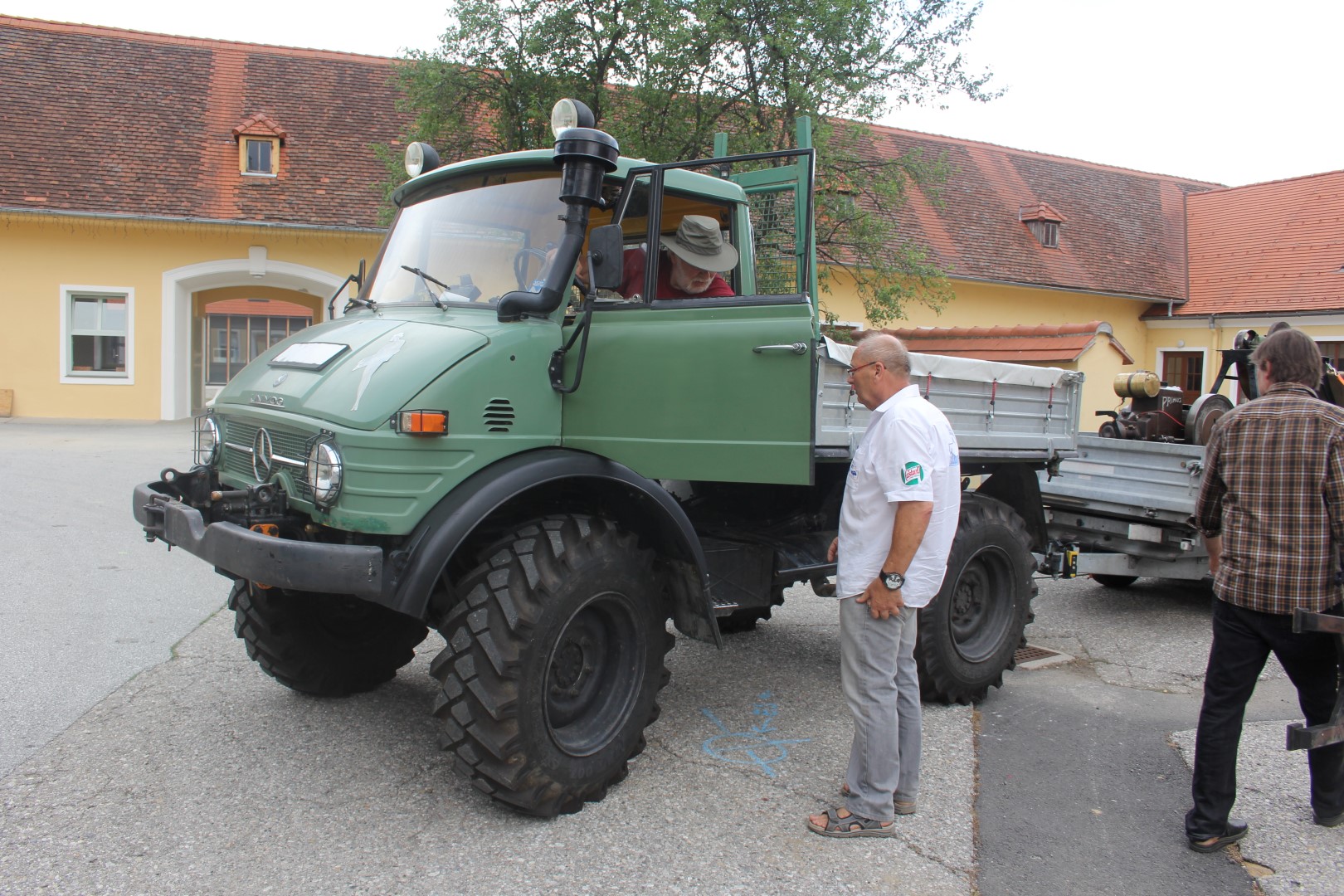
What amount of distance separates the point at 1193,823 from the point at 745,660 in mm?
2707

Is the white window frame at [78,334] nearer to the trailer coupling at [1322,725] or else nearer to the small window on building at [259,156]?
the small window on building at [259,156]

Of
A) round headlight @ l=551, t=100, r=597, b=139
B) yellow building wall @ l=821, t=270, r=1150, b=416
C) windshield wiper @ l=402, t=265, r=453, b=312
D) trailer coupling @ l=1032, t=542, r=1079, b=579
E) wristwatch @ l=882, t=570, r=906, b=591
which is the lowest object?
trailer coupling @ l=1032, t=542, r=1079, b=579

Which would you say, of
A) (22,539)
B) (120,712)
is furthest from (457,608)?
(22,539)

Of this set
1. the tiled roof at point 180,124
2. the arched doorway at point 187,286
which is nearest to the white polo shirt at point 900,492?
the tiled roof at point 180,124

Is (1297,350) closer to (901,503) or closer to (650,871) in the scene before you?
(901,503)

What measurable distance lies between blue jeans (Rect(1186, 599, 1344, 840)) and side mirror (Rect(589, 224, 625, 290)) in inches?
100

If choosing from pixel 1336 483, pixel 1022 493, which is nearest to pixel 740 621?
pixel 1022 493

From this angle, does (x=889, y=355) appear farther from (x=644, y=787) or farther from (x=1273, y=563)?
(x=644, y=787)

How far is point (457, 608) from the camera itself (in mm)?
3668

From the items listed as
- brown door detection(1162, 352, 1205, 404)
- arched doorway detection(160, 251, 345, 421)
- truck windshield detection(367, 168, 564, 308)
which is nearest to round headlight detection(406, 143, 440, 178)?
truck windshield detection(367, 168, 564, 308)

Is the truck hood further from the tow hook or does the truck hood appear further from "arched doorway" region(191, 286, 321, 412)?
"arched doorway" region(191, 286, 321, 412)

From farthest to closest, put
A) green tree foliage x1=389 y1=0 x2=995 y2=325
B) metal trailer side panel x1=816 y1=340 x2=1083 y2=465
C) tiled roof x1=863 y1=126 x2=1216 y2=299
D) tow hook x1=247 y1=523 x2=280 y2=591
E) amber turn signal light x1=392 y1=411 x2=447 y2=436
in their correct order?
1. tiled roof x1=863 y1=126 x2=1216 y2=299
2. green tree foliage x1=389 y1=0 x2=995 y2=325
3. metal trailer side panel x1=816 y1=340 x2=1083 y2=465
4. tow hook x1=247 y1=523 x2=280 y2=591
5. amber turn signal light x1=392 y1=411 x2=447 y2=436

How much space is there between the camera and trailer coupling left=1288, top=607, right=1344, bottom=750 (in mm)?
3514

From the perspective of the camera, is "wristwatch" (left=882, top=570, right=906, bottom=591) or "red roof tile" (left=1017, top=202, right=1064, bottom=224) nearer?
"wristwatch" (left=882, top=570, right=906, bottom=591)
